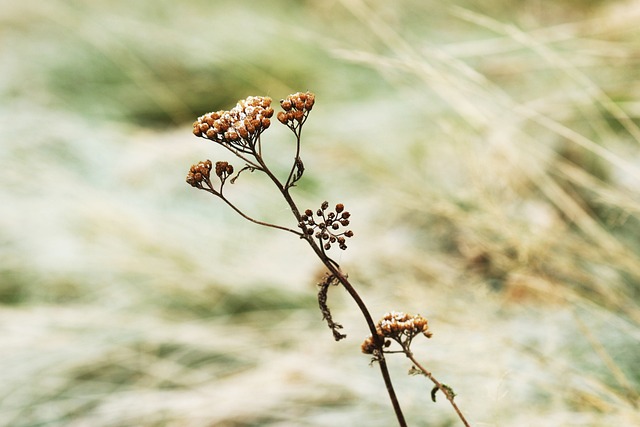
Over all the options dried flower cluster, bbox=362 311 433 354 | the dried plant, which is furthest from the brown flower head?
dried flower cluster, bbox=362 311 433 354

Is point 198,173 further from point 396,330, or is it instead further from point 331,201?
point 331,201

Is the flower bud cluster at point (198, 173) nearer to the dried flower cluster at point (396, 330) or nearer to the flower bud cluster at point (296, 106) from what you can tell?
the flower bud cluster at point (296, 106)

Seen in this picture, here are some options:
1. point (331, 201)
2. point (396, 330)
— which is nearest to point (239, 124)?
point (396, 330)

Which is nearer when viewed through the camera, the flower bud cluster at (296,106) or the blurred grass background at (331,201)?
the flower bud cluster at (296,106)

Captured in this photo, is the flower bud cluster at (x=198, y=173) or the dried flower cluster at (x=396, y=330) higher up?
the flower bud cluster at (x=198, y=173)

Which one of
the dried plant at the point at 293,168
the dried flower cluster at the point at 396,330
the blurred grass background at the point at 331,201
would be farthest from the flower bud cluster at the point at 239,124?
the blurred grass background at the point at 331,201

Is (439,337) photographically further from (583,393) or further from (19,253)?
(19,253)
